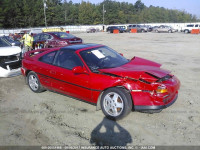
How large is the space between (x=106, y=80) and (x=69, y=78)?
99cm

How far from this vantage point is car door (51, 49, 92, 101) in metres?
4.10

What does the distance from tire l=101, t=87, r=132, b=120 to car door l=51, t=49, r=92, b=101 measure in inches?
16.2

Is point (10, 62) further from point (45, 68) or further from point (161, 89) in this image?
point (161, 89)

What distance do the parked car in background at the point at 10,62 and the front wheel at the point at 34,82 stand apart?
1545 mm

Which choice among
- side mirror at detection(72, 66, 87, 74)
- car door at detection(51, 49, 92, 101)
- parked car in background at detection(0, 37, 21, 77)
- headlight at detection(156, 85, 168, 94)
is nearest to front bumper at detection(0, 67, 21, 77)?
parked car in background at detection(0, 37, 21, 77)

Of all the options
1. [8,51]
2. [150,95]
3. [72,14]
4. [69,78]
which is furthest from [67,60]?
[72,14]

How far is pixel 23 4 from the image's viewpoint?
206ft

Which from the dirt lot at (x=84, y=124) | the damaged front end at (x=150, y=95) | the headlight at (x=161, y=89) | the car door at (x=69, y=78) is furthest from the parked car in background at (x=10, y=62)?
the headlight at (x=161, y=89)

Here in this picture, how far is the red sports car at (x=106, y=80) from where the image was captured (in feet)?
11.7

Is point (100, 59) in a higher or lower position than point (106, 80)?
higher

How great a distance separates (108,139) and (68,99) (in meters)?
2.00

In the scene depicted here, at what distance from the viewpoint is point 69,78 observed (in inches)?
171

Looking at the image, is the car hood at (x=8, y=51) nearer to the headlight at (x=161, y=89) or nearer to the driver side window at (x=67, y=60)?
the driver side window at (x=67, y=60)

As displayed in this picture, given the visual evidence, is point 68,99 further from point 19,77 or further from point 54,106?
point 19,77
